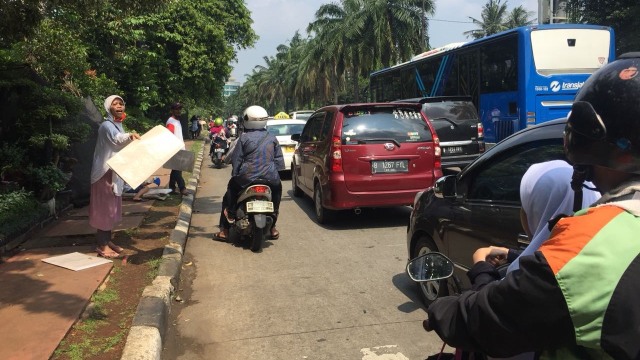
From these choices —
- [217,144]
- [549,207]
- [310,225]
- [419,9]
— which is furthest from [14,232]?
[419,9]

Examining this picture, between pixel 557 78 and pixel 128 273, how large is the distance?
10.9m

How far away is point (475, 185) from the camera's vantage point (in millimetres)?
3998

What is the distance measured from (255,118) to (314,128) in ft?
7.86

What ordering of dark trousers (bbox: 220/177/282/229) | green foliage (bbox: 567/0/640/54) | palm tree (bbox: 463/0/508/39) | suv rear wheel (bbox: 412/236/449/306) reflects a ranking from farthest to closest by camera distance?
palm tree (bbox: 463/0/508/39) → green foliage (bbox: 567/0/640/54) → dark trousers (bbox: 220/177/282/229) → suv rear wheel (bbox: 412/236/449/306)

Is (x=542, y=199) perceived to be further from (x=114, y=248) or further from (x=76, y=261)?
(x=114, y=248)

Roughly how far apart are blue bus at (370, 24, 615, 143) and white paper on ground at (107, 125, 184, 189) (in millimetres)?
9570

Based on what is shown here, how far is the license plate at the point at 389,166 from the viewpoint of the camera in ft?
24.0

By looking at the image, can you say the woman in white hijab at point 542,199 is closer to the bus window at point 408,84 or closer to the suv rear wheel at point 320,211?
the suv rear wheel at point 320,211

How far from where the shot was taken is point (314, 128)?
8969 mm

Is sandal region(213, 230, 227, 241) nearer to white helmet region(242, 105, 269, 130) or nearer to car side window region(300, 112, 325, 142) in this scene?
white helmet region(242, 105, 269, 130)

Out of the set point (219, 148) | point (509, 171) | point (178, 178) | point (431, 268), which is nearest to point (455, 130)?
point (178, 178)

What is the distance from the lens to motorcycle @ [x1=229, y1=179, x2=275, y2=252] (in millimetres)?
6426

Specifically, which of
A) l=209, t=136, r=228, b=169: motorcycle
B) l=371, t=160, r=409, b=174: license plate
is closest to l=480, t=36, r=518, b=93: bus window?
l=371, t=160, r=409, b=174: license plate

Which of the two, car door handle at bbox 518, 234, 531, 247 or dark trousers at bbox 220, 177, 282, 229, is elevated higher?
car door handle at bbox 518, 234, 531, 247
